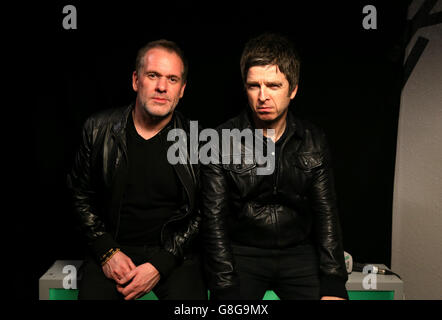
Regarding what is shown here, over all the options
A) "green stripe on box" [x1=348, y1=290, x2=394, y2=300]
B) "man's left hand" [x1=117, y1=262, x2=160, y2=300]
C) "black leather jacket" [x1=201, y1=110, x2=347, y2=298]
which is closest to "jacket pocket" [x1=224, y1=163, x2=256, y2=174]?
"black leather jacket" [x1=201, y1=110, x2=347, y2=298]

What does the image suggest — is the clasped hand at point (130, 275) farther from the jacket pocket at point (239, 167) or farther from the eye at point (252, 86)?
the eye at point (252, 86)

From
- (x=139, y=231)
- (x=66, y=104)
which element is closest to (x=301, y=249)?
(x=139, y=231)

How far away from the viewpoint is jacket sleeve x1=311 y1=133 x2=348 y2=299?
5.74ft

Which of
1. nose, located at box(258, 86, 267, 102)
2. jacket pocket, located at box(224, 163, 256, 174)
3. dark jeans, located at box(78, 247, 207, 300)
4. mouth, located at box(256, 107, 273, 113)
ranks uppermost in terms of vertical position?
nose, located at box(258, 86, 267, 102)

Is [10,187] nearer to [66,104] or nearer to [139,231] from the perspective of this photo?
[66,104]

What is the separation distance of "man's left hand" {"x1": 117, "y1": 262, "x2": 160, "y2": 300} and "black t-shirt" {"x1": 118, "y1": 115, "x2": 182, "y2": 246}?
7.2 inches

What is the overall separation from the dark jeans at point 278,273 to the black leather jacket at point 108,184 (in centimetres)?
30

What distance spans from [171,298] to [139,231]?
362 millimetres

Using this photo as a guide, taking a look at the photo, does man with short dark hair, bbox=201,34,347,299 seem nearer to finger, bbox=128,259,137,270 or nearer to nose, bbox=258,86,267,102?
nose, bbox=258,86,267,102

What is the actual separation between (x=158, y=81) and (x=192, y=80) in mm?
494

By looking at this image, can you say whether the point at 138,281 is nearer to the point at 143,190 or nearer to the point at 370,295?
the point at 143,190

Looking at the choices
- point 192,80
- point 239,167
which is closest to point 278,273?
point 239,167

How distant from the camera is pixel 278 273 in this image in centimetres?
180

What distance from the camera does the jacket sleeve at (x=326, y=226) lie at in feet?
5.74
